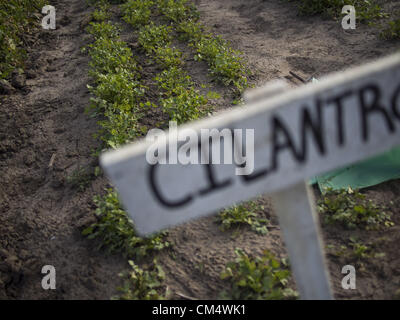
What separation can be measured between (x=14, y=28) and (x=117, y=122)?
3.91 m

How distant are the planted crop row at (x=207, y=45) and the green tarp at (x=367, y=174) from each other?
166 cm

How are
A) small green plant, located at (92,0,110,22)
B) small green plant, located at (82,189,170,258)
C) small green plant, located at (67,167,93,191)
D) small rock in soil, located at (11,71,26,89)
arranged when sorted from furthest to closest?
small green plant, located at (92,0,110,22) → small rock in soil, located at (11,71,26,89) → small green plant, located at (67,167,93,191) → small green plant, located at (82,189,170,258)

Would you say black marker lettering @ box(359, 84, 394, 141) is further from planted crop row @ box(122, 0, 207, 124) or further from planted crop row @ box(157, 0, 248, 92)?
planted crop row @ box(157, 0, 248, 92)

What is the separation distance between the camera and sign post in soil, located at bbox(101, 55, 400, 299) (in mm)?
1139

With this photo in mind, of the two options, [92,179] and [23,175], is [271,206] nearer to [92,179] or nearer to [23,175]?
[92,179]

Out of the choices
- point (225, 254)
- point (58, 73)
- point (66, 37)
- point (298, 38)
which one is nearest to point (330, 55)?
point (298, 38)

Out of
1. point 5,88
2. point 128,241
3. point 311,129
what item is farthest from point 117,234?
point 5,88

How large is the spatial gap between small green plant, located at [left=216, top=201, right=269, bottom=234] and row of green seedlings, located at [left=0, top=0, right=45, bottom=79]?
13.9 ft

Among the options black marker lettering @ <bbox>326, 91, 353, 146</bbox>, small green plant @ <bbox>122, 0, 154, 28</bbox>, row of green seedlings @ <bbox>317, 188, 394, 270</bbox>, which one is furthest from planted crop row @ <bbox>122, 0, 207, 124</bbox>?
black marker lettering @ <bbox>326, 91, 353, 146</bbox>

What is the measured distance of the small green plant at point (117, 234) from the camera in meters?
2.81

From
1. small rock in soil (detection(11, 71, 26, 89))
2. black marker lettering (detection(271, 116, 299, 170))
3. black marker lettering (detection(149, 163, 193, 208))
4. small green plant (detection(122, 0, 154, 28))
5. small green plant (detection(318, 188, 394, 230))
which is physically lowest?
black marker lettering (detection(149, 163, 193, 208))

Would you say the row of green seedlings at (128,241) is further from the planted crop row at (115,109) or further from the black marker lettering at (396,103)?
the black marker lettering at (396,103)

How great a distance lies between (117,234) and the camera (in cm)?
293

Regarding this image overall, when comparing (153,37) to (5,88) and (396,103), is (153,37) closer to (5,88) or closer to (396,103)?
(5,88)
